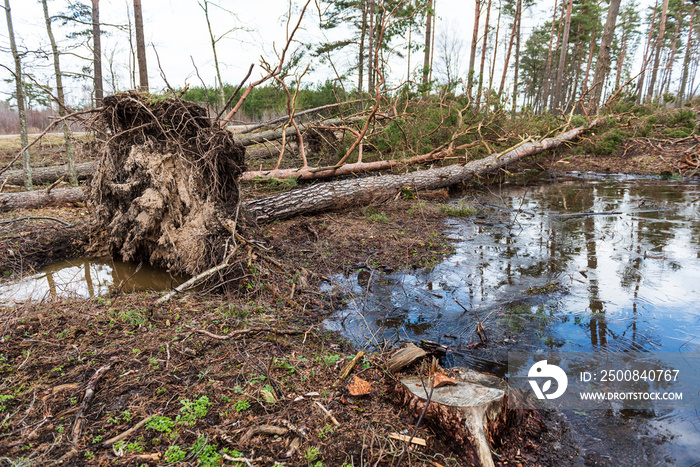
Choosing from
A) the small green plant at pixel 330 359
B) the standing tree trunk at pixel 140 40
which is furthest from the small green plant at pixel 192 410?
the standing tree trunk at pixel 140 40

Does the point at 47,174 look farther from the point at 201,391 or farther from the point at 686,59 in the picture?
the point at 686,59

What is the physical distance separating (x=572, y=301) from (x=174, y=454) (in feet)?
13.0

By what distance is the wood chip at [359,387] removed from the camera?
7.80 feet

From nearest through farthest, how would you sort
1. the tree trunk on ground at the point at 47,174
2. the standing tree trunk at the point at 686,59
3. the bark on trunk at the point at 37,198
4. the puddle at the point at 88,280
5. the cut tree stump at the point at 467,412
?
1. the cut tree stump at the point at 467,412
2. the puddle at the point at 88,280
3. the bark on trunk at the point at 37,198
4. the tree trunk on ground at the point at 47,174
5. the standing tree trunk at the point at 686,59

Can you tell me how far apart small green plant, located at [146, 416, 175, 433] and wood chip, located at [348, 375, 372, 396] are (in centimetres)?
112

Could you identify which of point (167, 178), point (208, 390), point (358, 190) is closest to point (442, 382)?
point (208, 390)

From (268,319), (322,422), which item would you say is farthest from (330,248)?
(322,422)

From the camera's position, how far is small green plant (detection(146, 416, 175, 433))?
6.57 feet

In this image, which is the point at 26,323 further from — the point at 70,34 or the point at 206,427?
the point at 70,34

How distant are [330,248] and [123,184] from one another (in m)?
3.11

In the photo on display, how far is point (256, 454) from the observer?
188cm

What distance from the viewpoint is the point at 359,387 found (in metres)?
2.43

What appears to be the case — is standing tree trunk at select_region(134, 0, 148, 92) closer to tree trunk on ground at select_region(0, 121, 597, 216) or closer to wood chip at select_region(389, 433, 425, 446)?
tree trunk on ground at select_region(0, 121, 597, 216)

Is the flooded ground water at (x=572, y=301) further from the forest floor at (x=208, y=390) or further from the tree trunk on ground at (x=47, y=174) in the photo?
the tree trunk on ground at (x=47, y=174)
